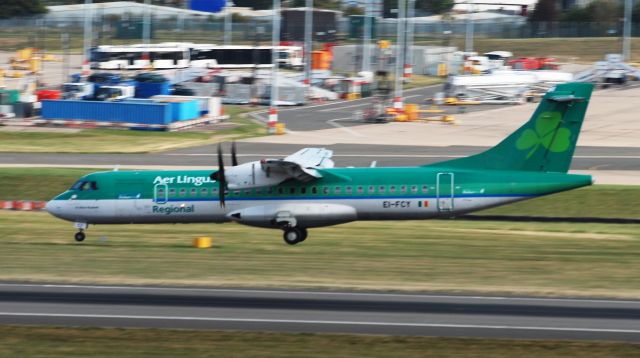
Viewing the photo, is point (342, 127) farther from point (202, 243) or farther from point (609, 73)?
point (202, 243)

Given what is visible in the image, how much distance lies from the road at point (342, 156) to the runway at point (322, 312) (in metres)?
29.7

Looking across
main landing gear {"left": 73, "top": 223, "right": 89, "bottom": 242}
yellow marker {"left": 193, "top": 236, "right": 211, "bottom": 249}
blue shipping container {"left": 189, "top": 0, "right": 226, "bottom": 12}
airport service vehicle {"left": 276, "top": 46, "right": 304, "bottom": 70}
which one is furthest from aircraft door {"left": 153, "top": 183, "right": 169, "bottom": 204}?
airport service vehicle {"left": 276, "top": 46, "right": 304, "bottom": 70}

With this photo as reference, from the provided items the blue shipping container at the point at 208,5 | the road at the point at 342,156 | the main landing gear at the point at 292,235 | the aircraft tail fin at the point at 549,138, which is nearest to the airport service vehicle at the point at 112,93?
the blue shipping container at the point at 208,5

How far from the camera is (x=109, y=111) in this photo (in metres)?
73.4

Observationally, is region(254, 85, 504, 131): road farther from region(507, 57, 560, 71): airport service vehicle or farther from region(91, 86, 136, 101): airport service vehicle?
region(507, 57, 560, 71): airport service vehicle

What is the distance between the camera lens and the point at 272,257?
33.5 meters

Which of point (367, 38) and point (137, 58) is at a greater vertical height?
point (367, 38)

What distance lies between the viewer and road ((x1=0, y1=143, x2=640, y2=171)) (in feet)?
184

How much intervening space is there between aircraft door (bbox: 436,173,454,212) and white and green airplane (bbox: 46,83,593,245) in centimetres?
4

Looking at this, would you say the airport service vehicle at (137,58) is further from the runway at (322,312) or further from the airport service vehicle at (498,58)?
the runway at (322,312)

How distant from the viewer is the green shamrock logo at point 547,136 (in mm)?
34594

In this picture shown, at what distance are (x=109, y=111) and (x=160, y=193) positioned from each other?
38.1 m

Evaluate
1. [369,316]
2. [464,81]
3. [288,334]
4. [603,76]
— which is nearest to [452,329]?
[369,316]

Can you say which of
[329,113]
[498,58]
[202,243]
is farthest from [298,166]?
[498,58]
